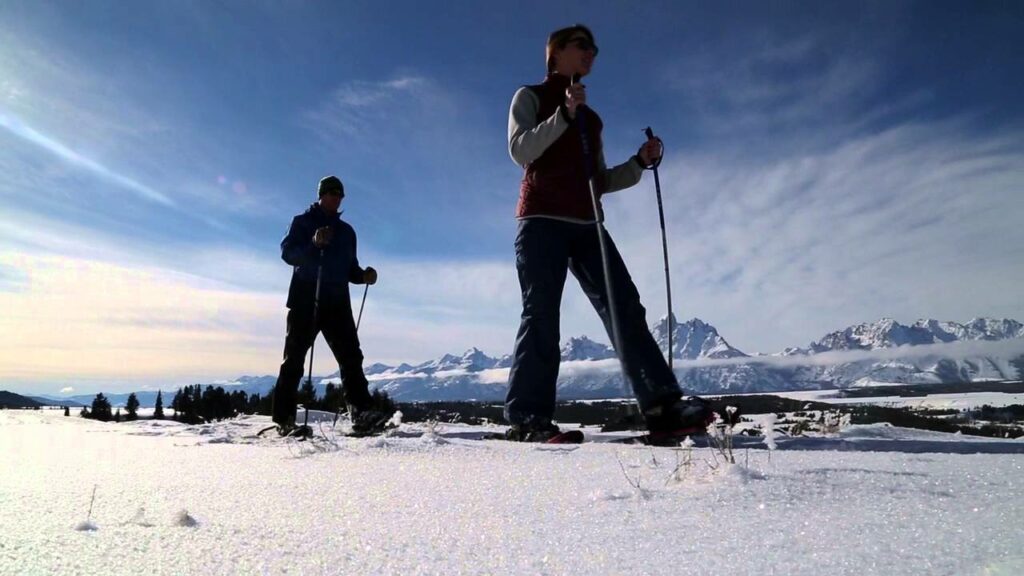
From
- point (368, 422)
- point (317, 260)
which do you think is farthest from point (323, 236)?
point (368, 422)

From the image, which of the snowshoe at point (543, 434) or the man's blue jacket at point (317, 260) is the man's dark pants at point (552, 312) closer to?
the snowshoe at point (543, 434)

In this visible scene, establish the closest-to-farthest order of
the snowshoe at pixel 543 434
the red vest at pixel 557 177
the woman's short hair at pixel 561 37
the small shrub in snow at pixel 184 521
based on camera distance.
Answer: the small shrub in snow at pixel 184 521, the snowshoe at pixel 543 434, the red vest at pixel 557 177, the woman's short hair at pixel 561 37

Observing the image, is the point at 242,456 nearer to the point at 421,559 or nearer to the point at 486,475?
the point at 486,475

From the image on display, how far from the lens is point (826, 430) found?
3.28 meters

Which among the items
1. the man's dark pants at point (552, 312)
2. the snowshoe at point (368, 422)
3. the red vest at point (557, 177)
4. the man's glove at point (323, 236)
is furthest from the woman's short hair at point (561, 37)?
the snowshoe at point (368, 422)

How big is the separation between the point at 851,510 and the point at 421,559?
0.79 m

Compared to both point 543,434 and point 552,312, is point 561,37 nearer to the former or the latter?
point 552,312

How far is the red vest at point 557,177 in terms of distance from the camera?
11.4ft

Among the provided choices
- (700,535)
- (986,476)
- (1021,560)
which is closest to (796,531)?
(700,535)

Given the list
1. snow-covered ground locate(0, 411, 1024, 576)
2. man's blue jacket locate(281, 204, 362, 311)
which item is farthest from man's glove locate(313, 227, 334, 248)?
snow-covered ground locate(0, 411, 1024, 576)

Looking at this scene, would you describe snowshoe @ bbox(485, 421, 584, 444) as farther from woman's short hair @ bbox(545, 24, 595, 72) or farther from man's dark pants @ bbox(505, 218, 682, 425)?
woman's short hair @ bbox(545, 24, 595, 72)

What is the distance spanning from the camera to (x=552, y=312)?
3381 millimetres

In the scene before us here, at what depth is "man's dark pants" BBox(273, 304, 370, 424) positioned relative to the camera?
16.3ft

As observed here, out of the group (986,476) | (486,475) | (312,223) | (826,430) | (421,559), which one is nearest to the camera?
(421,559)
